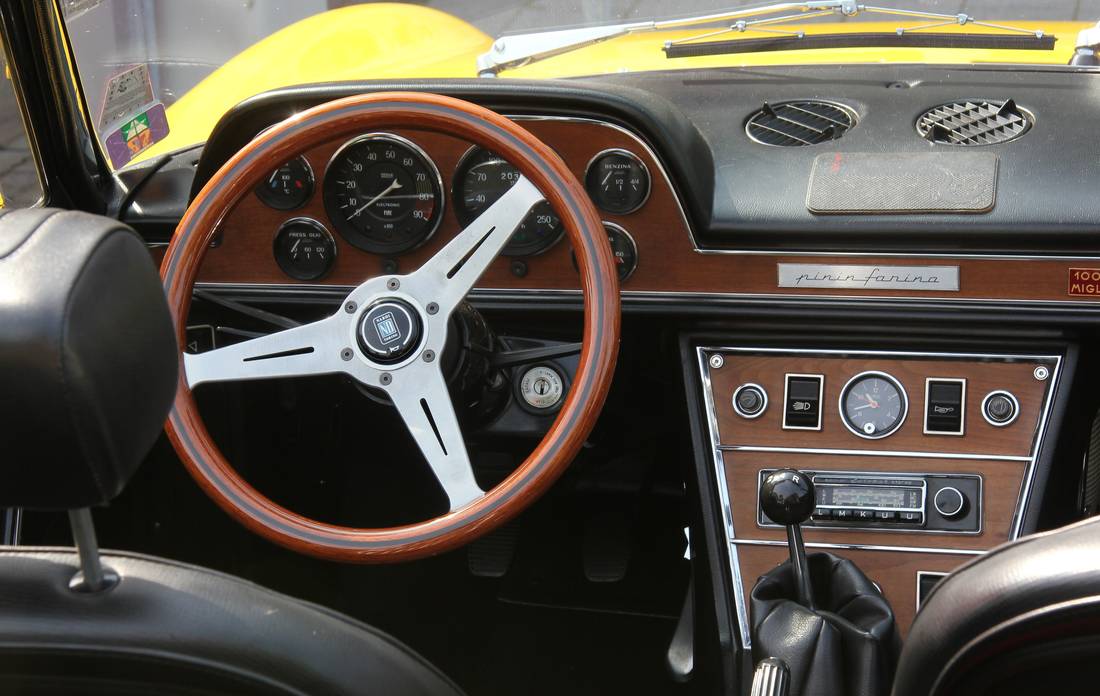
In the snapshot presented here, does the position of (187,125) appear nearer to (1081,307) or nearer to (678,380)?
(678,380)

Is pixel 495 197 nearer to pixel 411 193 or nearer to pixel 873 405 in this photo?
pixel 411 193

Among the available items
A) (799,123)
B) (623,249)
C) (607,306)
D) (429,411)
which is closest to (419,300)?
(429,411)

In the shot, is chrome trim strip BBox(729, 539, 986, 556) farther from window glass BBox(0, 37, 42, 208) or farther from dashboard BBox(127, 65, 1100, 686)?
window glass BBox(0, 37, 42, 208)

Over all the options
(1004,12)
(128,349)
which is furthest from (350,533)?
(1004,12)

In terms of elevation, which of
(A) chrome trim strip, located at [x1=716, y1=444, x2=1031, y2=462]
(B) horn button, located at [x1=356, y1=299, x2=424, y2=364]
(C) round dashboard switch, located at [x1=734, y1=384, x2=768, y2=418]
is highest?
(B) horn button, located at [x1=356, y1=299, x2=424, y2=364]

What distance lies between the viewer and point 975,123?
7.16 ft

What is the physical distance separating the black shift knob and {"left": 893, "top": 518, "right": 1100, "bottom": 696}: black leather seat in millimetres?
825

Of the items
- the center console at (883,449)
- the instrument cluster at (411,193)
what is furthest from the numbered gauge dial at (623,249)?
the center console at (883,449)

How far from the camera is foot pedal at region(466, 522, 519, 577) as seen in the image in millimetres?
2740

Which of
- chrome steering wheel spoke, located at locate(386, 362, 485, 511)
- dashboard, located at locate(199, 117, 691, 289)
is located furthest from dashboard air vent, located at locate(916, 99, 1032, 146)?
chrome steering wheel spoke, located at locate(386, 362, 485, 511)

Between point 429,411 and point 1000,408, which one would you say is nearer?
point 429,411

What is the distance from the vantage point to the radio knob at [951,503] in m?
2.14

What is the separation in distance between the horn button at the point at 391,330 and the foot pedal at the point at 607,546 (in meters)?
0.98

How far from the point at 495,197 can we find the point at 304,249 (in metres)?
0.35
